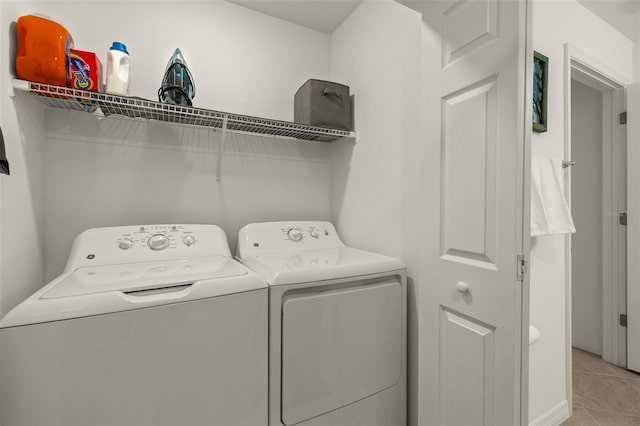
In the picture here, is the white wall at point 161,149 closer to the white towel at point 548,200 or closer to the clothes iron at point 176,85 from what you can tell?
the clothes iron at point 176,85

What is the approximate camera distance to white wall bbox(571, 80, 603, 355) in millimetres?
2531

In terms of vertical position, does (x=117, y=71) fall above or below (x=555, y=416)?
above

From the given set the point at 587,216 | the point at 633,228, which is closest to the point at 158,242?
the point at 633,228

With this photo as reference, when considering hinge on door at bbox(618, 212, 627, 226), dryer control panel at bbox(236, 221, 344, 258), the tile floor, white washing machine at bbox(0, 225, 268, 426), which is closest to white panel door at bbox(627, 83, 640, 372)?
hinge on door at bbox(618, 212, 627, 226)

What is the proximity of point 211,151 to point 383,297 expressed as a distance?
52.6 inches

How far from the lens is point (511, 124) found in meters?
0.94

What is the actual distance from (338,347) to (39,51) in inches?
66.8

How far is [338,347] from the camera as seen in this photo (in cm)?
120

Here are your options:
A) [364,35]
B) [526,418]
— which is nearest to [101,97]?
[364,35]

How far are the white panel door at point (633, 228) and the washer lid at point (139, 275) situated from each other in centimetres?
298

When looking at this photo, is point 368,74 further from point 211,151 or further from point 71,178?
point 71,178

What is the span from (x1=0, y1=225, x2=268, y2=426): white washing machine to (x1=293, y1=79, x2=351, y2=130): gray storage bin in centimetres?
107

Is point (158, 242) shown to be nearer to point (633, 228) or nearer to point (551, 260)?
point (551, 260)

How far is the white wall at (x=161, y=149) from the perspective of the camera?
4.00 ft
